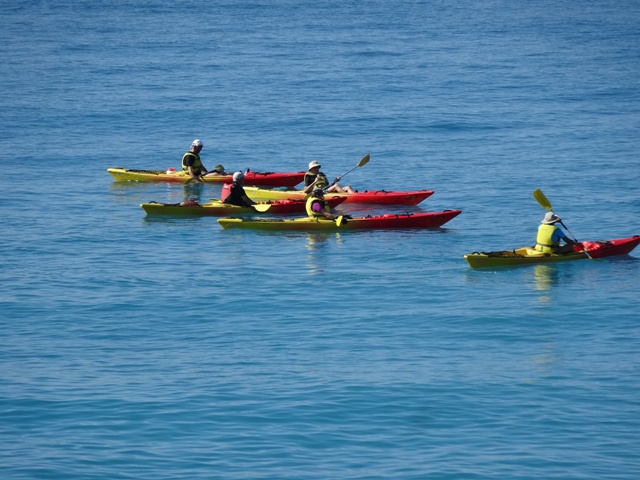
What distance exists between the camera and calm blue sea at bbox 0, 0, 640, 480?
56.1 ft

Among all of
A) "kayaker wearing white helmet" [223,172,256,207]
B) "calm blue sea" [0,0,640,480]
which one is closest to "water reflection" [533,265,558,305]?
"calm blue sea" [0,0,640,480]

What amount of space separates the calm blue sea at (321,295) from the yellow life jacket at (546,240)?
579mm

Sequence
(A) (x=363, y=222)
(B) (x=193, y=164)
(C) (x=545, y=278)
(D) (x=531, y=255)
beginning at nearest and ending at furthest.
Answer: (C) (x=545, y=278) → (D) (x=531, y=255) → (A) (x=363, y=222) → (B) (x=193, y=164)

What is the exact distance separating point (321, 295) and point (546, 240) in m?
4.88

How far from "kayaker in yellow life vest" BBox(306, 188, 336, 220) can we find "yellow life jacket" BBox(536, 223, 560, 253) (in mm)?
5748

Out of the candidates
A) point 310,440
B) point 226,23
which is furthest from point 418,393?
point 226,23

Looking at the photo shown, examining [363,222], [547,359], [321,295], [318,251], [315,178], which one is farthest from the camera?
[315,178]

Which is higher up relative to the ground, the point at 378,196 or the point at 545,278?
the point at 378,196

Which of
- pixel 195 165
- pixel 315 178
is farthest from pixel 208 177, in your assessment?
pixel 315 178

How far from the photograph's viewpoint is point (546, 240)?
81.3 ft

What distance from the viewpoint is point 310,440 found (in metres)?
17.2

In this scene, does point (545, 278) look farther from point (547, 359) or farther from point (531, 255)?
point (547, 359)

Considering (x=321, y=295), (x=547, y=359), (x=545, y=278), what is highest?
(x=545, y=278)

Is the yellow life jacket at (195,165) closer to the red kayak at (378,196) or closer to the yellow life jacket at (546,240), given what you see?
the red kayak at (378,196)
